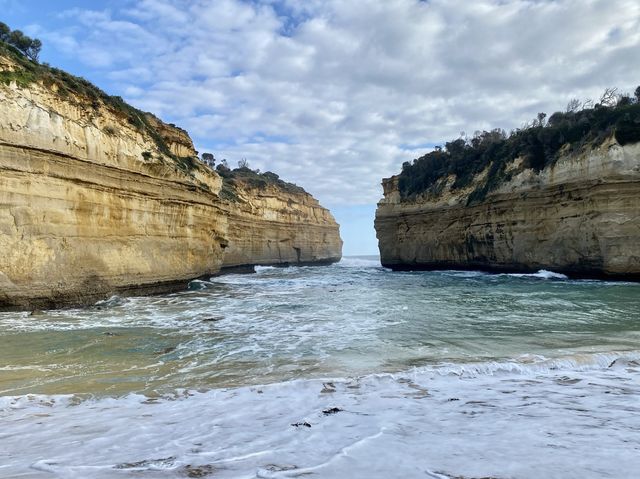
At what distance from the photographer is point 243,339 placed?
8.49 metres

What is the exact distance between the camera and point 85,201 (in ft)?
44.2

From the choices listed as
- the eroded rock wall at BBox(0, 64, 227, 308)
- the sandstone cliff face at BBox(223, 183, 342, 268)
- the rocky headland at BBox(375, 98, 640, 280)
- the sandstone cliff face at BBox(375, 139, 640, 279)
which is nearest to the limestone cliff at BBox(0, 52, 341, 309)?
the eroded rock wall at BBox(0, 64, 227, 308)

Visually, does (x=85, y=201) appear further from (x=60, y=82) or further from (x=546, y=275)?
(x=546, y=275)

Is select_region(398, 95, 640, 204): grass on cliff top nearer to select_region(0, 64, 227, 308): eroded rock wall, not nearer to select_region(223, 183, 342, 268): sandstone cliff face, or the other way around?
select_region(223, 183, 342, 268): sandstone cliff face

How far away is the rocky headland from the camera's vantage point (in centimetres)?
1911

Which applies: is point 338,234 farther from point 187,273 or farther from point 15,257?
point 15,257

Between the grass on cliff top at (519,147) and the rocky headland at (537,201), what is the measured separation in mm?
67

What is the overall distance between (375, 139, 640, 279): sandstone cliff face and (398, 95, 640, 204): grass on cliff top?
2.03 feet

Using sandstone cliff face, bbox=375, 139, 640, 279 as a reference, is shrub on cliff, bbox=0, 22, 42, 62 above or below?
above

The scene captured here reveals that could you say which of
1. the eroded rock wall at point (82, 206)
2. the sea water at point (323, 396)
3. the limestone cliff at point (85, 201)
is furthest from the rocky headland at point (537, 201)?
the eroded rock wall at point (82, 206)

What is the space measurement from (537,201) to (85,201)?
22.4m

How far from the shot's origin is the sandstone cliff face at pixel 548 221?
18984mm

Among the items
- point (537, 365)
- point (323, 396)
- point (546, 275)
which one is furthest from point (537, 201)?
point (323, 396)

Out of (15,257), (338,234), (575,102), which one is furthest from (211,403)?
(338,234)
